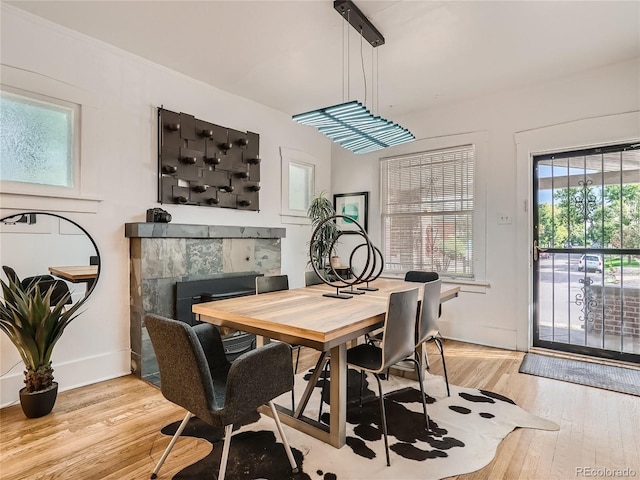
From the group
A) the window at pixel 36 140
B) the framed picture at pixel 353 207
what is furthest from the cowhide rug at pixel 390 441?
the framed picture at pixel 353 207

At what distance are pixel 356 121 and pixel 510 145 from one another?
2.40m

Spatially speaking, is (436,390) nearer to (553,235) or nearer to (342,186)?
(553,235)

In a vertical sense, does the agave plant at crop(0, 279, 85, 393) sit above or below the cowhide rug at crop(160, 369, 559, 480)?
above

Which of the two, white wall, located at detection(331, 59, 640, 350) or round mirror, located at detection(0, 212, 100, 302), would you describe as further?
white wall, located at detection(331, 59, 640, 350)

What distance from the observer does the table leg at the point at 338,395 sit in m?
1.94

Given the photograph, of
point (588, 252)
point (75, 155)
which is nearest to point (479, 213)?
point (588, 252)

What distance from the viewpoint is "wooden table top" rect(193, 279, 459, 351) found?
63.4 inches

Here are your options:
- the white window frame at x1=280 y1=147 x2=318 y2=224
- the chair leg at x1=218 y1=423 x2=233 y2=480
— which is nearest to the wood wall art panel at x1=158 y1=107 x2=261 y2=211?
the white window frame at x1=280 y1=147 x2=318 y2=224

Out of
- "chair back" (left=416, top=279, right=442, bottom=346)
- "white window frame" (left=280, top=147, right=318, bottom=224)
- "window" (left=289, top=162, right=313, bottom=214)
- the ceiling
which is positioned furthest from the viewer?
"window" (left=289, top=162, right=313, bottom=214)

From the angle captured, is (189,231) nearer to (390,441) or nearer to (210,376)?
(210,376)

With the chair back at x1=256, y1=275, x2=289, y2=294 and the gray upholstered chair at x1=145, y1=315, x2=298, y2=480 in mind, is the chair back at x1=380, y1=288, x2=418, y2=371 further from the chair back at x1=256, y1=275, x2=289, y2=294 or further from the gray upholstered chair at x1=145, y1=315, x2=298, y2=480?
the chair back at x1=256, y1=275, x2=289, y2=294

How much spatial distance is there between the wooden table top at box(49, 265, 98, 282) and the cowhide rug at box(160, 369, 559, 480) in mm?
1444

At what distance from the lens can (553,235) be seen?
3.73 metres

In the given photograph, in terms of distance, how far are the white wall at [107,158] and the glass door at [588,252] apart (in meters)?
3.70
